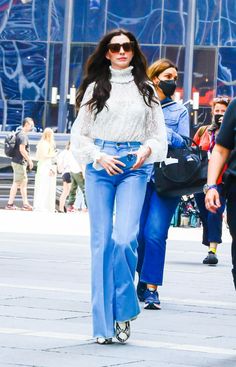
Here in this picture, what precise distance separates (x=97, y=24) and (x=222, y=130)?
4494cm

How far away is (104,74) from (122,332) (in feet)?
4.86

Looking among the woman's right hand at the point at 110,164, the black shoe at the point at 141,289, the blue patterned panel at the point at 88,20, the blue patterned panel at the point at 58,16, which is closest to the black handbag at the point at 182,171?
the black shoe at the point at 141,289

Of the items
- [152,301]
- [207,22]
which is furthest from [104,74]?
[207,22]

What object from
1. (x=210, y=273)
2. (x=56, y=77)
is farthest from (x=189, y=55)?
(x=210, y=273)

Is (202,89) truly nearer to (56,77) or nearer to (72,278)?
(56,77)

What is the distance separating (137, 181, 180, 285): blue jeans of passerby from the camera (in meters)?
9.58

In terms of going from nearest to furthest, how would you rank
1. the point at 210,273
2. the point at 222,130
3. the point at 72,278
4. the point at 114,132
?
the point at 222,130 → the point at 114,132 → the point at 72,278 → the point at 210,273

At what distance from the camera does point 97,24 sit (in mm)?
51531

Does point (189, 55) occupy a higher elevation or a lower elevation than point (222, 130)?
lower

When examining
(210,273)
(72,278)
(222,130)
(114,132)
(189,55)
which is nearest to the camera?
(222,130)

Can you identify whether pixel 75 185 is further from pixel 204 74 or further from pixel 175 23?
pixel 175 23

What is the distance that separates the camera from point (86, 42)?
170 ft

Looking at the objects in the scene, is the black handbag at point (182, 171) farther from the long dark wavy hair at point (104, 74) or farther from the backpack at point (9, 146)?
the backpack at point (9, 146)

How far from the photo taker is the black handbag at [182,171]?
964 centimetres
